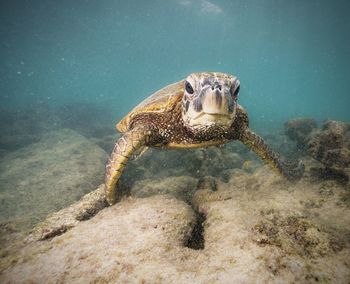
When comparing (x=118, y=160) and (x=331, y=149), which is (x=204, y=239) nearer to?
(x=118, y=160)

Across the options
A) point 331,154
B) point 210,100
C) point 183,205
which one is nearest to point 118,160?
point 183,205

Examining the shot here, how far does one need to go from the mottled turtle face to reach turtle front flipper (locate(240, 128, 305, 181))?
1351 mm

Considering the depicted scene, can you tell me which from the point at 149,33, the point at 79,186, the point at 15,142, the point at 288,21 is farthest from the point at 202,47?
the point at 79,186

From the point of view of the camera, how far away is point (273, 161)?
3879 mm

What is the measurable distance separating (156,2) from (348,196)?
130ft

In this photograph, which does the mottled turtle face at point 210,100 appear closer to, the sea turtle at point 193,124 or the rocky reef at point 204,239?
the sea turtle at point 193,124

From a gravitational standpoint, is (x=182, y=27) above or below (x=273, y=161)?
above

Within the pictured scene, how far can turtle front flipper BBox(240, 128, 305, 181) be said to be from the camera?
151 inches

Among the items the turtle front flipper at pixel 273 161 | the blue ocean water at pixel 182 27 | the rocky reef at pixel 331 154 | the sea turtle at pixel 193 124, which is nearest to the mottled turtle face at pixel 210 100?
the sea turtle at pixel 193 124

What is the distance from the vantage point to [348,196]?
285 centimetres

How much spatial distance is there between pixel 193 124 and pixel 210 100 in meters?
0.53

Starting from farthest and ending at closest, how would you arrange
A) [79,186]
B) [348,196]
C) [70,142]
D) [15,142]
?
[15,142], [70,142], [79,186], [348,196]

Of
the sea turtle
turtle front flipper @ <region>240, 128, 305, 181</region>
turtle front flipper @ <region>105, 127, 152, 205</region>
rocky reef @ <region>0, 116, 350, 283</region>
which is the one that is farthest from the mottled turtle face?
turtle front flipper @ <region>240, 128, 305, 181</region>

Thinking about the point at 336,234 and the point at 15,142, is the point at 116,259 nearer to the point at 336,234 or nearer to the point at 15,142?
the point at 336,234
